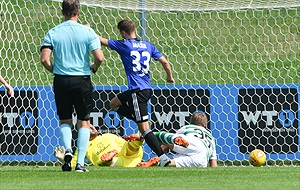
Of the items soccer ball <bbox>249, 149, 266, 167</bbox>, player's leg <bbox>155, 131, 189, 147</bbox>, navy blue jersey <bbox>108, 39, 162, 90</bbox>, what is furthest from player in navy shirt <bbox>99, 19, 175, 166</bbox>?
soccer ball <bbox>249, 149, 266, 167</bbox>

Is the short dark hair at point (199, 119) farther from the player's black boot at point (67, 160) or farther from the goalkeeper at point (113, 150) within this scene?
the player's black boot at point (67, 160)

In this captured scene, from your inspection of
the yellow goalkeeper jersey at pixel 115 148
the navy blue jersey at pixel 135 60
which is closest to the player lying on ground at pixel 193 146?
the yellow goalkeeper jersey at pixel 115 148

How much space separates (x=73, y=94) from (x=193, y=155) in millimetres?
2122

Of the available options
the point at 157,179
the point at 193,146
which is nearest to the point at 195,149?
the point at 193,146

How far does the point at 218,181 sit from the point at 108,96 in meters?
3.85

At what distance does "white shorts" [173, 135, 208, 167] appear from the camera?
9055mm

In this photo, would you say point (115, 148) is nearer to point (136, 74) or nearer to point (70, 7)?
point (136, 74)

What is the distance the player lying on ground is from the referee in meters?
1.73

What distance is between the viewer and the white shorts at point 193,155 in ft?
29.7

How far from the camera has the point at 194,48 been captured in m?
12.2

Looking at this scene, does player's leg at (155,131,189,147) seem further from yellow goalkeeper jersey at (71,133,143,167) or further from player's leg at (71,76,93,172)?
player's leg at (71,76,93,172)

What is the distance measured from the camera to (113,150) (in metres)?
9.54

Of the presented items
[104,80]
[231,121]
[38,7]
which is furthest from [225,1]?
[38,7]

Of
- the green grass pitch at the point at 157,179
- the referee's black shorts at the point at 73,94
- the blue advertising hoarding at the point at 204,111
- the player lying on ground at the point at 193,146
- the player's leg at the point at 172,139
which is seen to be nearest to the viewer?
the green grass pitch at the point at 157,179
